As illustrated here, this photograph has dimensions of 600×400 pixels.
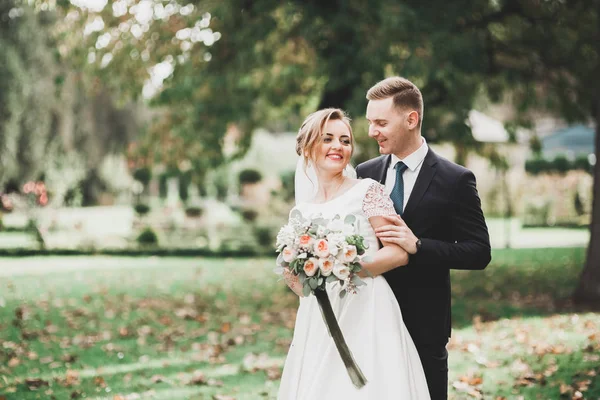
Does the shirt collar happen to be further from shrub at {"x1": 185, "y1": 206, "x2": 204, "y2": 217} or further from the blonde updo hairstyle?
shrub at {"x1": 185, "y1": 206, "x2": 204, "y2": 217}

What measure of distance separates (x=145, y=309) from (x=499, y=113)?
117 ft

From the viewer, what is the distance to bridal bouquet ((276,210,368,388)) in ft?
10.9

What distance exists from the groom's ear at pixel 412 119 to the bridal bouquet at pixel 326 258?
0.64 meters

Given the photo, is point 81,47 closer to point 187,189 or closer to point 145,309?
point 145,309

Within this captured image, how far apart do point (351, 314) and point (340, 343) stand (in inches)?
7.8

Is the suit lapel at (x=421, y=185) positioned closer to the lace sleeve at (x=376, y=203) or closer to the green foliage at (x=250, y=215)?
the lace sleeve at (x=376, y=203)

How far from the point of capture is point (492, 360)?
24.6 feet

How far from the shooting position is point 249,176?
27.5m

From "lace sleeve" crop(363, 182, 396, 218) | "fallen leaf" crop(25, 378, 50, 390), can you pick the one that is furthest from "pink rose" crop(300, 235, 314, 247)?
"fallen leaf" crop(25, 378, 50, 390)

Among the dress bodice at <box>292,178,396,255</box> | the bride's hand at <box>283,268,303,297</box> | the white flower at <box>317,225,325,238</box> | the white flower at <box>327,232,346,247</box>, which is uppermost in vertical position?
the dress bodice at <box>292,178,396,255</box>

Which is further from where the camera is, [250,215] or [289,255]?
[250,215]

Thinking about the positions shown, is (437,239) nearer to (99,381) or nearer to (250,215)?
(99,381)

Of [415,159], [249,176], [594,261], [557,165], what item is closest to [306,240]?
[415,159]

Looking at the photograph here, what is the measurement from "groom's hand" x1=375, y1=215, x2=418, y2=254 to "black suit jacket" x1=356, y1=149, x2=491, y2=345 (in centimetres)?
11
